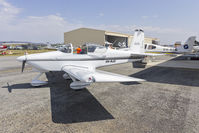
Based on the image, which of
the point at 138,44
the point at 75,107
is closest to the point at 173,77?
the point at 138,44

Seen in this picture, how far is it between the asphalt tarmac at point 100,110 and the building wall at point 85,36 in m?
30.9

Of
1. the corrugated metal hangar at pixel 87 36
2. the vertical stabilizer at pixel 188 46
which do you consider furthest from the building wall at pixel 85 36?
the vertical stabilizer at pixel 188 46

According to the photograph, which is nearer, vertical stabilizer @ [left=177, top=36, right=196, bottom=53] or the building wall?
vertical stabilizer @ [left=177, top=36, right=196, bottom=53]

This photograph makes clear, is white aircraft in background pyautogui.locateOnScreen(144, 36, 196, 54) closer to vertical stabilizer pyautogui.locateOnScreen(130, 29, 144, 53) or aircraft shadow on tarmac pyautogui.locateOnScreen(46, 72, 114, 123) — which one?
vertical stabilizer pyautogui.locateOnScreen(130, 29, 144, 53)

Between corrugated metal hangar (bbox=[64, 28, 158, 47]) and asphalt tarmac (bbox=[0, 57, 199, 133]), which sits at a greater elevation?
corrugated metal hangar (bbox=[64, 28, 158, 47])

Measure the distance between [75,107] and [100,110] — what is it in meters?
0.85

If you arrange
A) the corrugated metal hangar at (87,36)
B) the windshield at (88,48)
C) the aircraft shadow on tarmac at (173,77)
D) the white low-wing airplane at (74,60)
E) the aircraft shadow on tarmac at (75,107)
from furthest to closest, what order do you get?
the corrugated metal hangar at (87,36)
the aircraft shadow on tarmac at (173,77)
the windshield at (88,48)
the white low-wing airplane at (74,60)
the aircraft shadow on tarmac at (75,107)

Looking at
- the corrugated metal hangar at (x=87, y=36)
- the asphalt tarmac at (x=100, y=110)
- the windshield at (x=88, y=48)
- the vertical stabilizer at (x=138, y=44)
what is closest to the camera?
the asphalt tarmac at (x=100, y=110)

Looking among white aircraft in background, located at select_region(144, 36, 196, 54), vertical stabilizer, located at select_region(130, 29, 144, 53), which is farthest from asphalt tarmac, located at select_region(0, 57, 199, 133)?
white aircraft in background, located at select_region(144, 36, 196, 54)

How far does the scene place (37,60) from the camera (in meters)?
4.96

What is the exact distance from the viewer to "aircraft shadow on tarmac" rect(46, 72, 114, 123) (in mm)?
3016

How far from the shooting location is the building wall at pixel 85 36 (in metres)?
34.6

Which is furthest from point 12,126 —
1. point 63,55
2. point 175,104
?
point 175,104

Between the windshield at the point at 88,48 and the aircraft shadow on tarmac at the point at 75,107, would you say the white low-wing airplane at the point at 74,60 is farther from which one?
the aircraft shadow on tarmac at the point at 75,107
